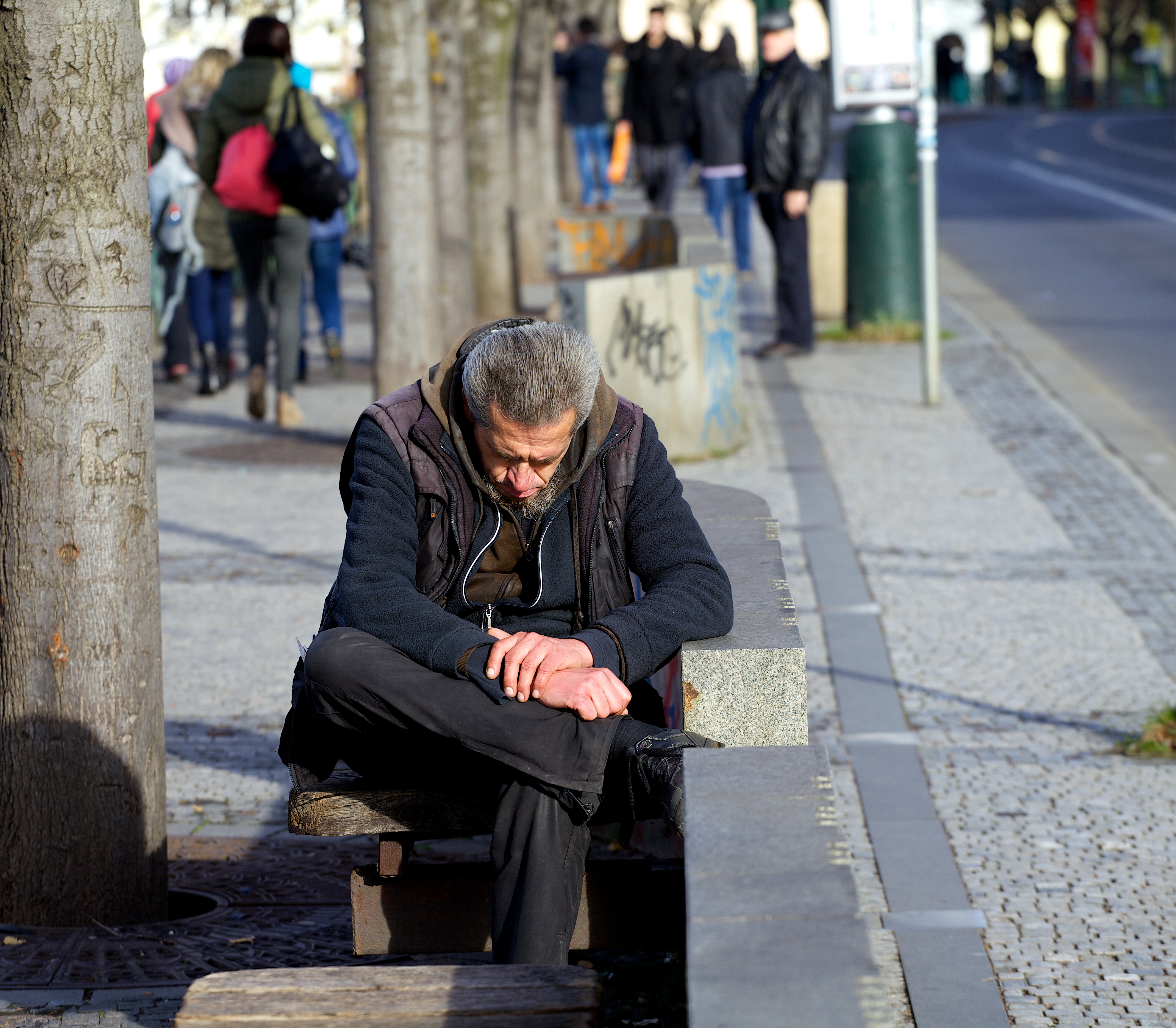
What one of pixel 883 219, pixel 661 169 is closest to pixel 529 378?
pixel 883 219

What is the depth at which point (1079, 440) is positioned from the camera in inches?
362

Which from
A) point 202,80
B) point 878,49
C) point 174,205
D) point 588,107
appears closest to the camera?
point 878,49

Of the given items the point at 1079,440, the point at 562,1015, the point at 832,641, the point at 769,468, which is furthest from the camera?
the point at 1079,440

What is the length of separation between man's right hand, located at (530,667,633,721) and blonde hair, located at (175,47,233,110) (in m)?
8.02

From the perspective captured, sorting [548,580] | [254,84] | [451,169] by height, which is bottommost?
[548,580]

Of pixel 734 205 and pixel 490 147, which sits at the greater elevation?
pixel 490 147

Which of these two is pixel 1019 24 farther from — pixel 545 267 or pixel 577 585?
pixel 577 585

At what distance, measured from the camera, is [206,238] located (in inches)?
430

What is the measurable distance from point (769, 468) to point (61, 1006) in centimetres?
565

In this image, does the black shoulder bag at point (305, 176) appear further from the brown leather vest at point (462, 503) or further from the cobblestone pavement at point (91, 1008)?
the cobblestone pavement at point (91, 1008)

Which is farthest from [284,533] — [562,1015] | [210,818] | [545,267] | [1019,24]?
[1019,24]

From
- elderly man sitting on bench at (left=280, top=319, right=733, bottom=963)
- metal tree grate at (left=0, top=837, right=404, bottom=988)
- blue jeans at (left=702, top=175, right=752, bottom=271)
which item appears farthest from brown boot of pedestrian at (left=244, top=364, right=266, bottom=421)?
blue jeans at (left=702, top=175, right=752, bottom=271)

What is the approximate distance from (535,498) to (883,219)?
31.6ft

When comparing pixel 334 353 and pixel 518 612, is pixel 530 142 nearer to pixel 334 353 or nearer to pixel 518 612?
pixel 334 353
